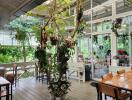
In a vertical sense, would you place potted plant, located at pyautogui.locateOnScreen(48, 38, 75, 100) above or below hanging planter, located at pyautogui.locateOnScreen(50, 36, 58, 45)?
below

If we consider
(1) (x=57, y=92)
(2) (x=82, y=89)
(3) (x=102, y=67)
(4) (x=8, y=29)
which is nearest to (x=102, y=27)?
(3) (x=102, y=67)

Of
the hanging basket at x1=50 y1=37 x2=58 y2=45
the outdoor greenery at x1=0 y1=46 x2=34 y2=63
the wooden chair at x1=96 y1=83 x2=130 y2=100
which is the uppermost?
the hanging basket at x1=50 y1=37 x2=58 y2=45

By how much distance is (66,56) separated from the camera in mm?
4613

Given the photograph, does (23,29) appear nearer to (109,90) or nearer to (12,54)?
(12,54)

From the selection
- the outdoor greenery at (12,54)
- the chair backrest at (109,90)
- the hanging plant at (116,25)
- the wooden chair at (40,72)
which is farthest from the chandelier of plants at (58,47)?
the outdoor greenery at (12,54)

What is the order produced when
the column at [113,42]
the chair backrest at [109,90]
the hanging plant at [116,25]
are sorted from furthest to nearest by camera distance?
the column at [113,42]
the hanging plant at [116,25]
the chair backrest at [109,90]

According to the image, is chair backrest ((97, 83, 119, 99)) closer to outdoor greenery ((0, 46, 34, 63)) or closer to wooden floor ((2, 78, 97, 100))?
wooden floor ((2, 78, 97, 100))

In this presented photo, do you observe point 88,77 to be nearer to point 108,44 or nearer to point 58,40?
point 108,44

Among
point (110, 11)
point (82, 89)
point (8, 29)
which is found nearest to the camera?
point (82, 89)

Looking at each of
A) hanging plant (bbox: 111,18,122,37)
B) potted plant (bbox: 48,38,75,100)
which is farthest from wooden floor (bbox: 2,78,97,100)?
hanging plant (bbox: 111,18,122,37)

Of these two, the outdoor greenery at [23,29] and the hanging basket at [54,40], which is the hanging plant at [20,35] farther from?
the hanging basket at [54,40]

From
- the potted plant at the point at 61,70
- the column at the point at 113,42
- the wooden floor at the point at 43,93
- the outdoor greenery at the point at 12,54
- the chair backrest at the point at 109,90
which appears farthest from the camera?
the outdoor greenery at the point at 12,54

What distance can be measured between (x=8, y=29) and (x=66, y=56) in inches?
218

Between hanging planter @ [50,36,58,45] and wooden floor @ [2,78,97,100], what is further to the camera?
wooden floor @ [2,78,97,100]
